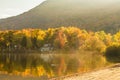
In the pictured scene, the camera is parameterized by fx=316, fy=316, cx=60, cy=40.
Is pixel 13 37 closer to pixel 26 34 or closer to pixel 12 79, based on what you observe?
pixel 26 34

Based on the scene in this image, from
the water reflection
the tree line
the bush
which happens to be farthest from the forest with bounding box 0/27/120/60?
the water reflection

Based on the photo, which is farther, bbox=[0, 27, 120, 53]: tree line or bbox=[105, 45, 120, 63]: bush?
bbox=[0, 27, 120, 53]: tree line

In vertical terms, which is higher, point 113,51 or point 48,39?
point 48,39

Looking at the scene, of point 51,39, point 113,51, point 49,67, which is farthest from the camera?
point 51,39

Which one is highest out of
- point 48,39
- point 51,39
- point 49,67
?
point 48,39

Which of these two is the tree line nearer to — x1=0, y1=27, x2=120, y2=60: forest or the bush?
x1=0, y1=27, x2=120, y2=60: forest

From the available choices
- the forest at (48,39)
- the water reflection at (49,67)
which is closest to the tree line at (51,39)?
the forest at (48,39)

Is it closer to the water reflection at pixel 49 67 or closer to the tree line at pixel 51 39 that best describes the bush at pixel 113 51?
the water reflection at pixel 49 67

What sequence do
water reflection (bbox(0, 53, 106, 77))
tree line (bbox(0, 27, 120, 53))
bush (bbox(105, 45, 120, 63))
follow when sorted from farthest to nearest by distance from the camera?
tree line (bbox(0, 27, 120, 53)) < bush (bbox(105, 45, 120, 63)) < water reflection (bbox(0, 53, 106, 77))

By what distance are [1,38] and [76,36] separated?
3831 cm

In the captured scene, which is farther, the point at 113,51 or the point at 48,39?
the point at 48,39

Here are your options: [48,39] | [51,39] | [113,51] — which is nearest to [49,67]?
[113,51]

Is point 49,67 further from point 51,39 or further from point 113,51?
point 51,39

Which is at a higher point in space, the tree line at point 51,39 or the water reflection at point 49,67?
the tree line at point 51,39
